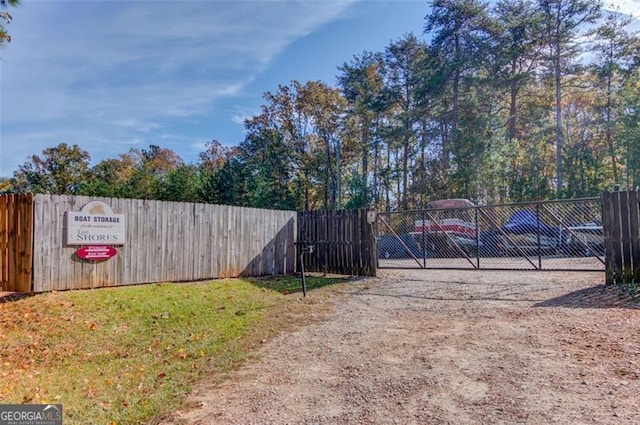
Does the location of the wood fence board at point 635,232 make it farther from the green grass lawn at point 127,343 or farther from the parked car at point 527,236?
the green grass lawn at point 127,343

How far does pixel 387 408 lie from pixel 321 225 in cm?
763

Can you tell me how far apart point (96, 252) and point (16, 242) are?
1188 mm

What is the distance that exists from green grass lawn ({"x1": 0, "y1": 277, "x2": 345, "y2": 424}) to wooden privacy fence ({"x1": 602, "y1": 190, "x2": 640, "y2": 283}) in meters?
5.02

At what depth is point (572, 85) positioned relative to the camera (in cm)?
2052

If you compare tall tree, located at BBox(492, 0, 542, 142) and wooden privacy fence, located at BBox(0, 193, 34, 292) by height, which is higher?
tall tree, located at BBox(492, 0, 542, 142)

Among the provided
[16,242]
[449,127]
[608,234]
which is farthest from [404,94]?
[16,242]

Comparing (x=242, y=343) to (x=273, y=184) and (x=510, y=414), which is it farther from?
(x=273, y=184)

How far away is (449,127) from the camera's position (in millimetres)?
24000

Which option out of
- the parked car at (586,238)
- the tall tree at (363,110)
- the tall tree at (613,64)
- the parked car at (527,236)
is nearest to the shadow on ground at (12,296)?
the parked car at (527,236)

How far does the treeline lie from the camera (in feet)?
65.1

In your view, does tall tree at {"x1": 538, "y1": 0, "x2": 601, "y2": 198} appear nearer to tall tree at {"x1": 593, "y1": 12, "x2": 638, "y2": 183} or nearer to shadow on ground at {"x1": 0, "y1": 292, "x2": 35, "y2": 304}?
tall tree at {"x1": 593, "y1": 12, "x2": 638, "y2": 183}

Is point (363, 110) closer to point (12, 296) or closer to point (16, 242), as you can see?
point (16, 242)

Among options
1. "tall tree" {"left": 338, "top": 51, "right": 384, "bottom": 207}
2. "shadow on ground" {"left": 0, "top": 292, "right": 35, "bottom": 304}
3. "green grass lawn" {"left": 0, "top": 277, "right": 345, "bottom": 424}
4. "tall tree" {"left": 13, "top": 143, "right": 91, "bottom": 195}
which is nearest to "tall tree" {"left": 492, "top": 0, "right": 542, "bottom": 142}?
"tall tree" {"left": 338, "top": 51, "right": 384, "bottom": 207}

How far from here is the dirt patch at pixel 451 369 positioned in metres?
2.67
